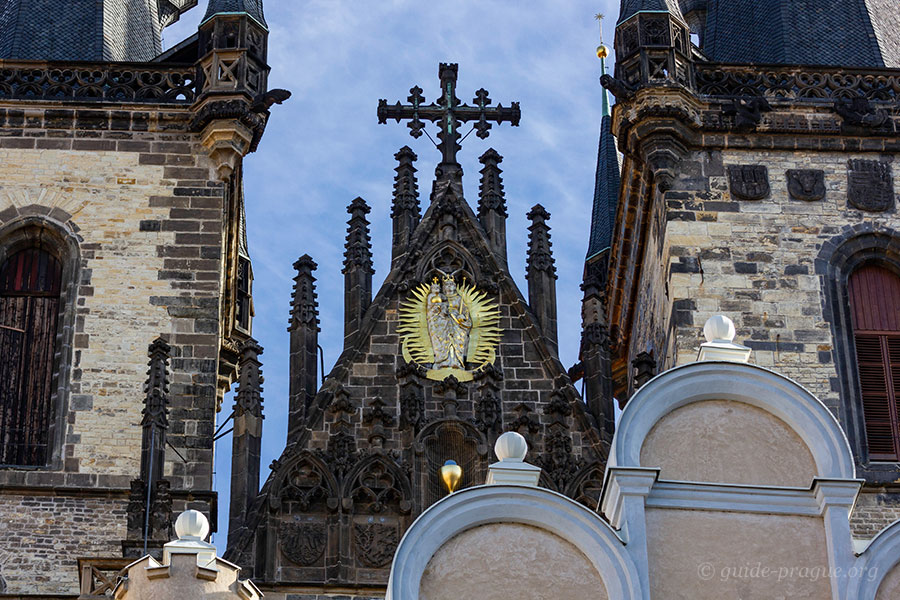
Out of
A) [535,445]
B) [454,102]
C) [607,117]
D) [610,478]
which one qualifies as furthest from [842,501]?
[607,117]

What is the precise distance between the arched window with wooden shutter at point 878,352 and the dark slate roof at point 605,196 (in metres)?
4.67

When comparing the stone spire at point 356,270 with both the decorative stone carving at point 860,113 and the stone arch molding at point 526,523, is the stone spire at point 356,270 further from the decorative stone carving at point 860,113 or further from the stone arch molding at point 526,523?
the stone arch molding at point 526,523

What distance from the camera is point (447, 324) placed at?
19.5 meters

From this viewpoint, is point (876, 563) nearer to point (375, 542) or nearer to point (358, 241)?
point (375, 542)

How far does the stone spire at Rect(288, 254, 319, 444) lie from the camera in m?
18.8

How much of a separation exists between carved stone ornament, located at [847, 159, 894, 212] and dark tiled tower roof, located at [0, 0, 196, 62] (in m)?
6.95

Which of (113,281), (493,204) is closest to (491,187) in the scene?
(493,204)

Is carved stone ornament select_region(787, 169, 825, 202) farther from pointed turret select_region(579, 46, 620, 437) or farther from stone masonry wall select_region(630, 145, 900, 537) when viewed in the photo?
pointed turret select_region(579, 46, 620, 437)

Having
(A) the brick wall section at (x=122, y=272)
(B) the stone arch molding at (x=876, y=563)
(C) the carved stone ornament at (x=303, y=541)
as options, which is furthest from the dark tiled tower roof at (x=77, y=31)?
(B) the stone arch molding at (x=876, y=563)

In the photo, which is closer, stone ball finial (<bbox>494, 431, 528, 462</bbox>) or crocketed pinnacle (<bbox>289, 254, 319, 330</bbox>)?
stone ball finial (<bbox>494, 431, 528, 462</bbox>)

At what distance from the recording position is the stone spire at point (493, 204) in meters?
20.2

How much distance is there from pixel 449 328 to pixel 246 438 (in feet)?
6.95

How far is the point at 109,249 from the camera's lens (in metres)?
19.5

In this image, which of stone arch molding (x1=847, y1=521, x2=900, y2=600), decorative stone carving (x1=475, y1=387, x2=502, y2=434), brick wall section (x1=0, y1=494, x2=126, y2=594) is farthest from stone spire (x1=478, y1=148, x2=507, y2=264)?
stone arch molding (x1=847, y1=521, x2=900, y2=600)
